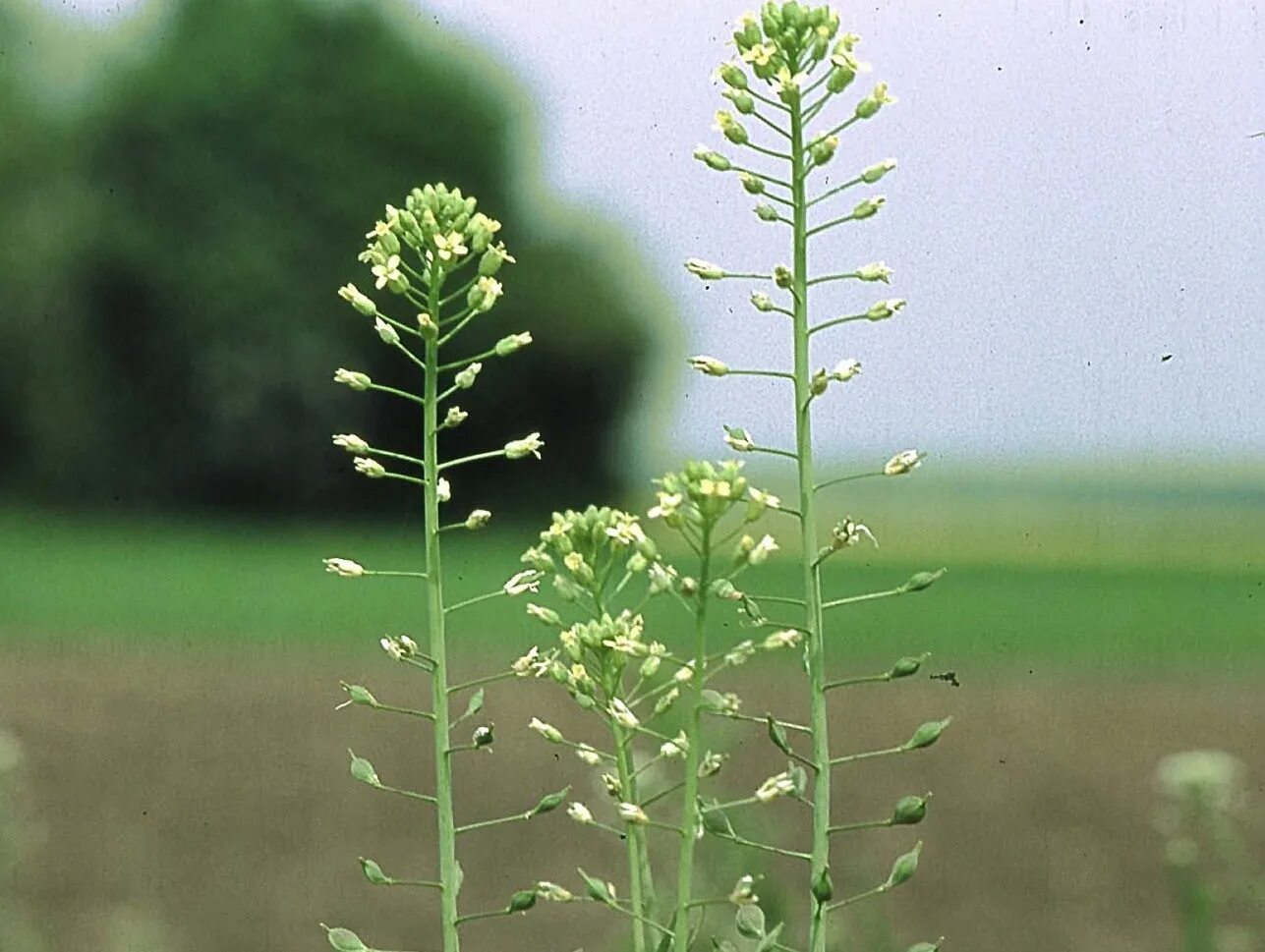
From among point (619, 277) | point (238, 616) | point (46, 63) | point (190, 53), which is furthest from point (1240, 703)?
point (190, 53)

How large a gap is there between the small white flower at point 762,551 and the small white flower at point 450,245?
1.32ft

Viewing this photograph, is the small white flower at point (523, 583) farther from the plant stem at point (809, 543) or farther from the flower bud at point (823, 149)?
the flower bud at point (823, 149)

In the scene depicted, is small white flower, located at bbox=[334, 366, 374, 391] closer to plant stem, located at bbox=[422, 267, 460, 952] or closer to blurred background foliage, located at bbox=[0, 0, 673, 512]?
plant stem, located at bbox=[422, 267, 460, 952]

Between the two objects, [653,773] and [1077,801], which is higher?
[653,773]

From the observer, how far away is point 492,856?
8.02 meters

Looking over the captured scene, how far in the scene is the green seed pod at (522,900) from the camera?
1580 mm

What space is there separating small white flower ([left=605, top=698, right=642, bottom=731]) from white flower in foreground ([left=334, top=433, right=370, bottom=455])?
344 mm

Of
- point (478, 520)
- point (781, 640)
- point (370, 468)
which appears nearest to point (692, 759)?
point (781, 640)

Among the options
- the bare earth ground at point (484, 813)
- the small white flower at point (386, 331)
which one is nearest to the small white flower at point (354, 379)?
the small white flower at point (386, 331)

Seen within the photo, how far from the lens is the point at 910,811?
1.56 meters

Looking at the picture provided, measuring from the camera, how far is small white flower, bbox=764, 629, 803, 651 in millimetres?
1530

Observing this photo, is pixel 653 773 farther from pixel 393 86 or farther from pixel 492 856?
pixel 393 86

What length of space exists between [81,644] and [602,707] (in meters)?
15.7

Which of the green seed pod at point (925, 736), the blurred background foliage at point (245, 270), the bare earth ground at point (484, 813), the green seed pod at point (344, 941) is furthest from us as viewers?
the blurred background foliage at point (245, 270)
